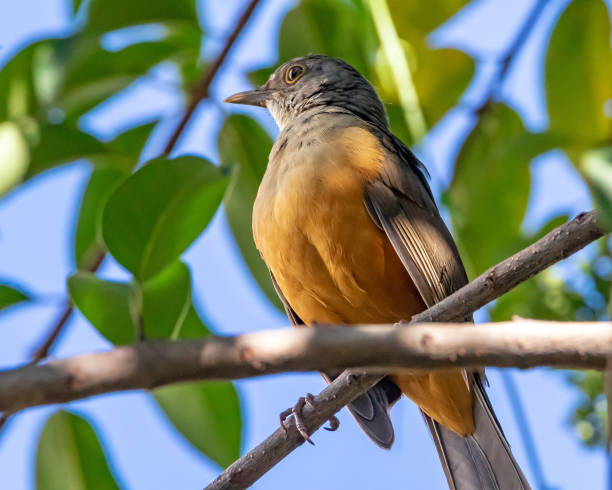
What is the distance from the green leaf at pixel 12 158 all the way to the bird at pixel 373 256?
1455 millimetres

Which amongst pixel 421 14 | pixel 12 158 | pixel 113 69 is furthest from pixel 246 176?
pixel 12 158

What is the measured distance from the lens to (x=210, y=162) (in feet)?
10.0

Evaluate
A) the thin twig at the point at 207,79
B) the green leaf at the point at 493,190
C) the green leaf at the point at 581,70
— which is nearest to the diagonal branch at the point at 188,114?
the thin twig at the point at 207,79

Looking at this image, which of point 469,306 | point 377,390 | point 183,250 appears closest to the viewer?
point 469,306

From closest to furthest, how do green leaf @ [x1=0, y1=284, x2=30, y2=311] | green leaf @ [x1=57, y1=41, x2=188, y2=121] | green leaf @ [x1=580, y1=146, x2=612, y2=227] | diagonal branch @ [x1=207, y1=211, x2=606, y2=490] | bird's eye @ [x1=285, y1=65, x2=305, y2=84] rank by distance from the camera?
green leaf @ [x1=580, y1=146, x2=612, y2=227]
diagonal branch @ [x1=207, y1=211, x2=606, y2=490]
green leaf @ [x1=0, y1=284, x2=30, y2=311]
green leaf @ [x1=57, y1=41, x2=188, y2=121]
bird's eye @ [x1=285, y1=65, x2=305, y2=84]

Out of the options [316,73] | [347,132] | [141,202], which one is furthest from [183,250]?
[316,73]

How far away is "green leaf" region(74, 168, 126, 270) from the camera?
360 centimetres

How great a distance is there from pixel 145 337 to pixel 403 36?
80.6 inches

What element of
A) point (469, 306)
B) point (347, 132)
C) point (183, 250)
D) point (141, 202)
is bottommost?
point (469, 306)

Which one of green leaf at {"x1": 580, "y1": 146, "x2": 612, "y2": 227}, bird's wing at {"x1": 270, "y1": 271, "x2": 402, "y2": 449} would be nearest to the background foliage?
green leaf at {"x1": 580, "y1": 146, "x2": 612, "y2": 227}

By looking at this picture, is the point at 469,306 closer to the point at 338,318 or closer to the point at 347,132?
the point at 338,318

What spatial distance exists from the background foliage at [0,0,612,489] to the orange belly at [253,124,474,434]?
0.18 meters

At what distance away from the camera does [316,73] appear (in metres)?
5.84

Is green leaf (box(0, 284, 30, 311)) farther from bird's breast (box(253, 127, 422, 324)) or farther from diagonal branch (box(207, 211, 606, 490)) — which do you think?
bird's breast (box(253, 127, 422, 324))
